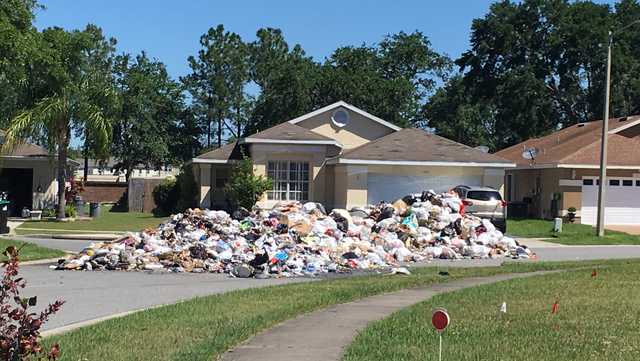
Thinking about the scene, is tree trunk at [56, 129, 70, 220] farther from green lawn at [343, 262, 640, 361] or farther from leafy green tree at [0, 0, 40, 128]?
green lawn at [343, 262, 640, 361]

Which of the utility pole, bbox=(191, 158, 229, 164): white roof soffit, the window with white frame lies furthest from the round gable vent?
the utility pole

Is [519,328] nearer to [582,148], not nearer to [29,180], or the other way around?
[582,148]

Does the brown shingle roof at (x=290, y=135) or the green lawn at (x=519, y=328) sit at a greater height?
the brown shingle roof at (x=290, y=135)

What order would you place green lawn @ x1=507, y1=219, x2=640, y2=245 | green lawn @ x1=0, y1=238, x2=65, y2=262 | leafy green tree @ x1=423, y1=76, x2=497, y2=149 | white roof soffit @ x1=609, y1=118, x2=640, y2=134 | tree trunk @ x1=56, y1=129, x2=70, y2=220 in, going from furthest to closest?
leafy green tree @ x1=423, y1=76, x2=497, y2=149 < white roof soffit @ x1=609, y1=118, x2=640, y2=134 < tree trunk @ x1=56, y1=129, x2=70, y2=220 < green lawn @ x1=507, y1=219, x2=640, y2=245 < green lawn @ x1=0, y1=238, x2=65, y2=262

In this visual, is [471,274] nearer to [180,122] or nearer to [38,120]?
[38,120]

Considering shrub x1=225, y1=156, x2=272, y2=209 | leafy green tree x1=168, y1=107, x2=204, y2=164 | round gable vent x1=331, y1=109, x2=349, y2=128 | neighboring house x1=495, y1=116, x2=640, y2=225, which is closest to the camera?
shrub x1=225, y1=156, x2=272, y2=209

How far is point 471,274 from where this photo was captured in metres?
18.0

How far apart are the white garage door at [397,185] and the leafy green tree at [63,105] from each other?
12.0 m

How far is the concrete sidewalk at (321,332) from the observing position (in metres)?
8.66

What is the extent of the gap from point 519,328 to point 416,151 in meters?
26.4

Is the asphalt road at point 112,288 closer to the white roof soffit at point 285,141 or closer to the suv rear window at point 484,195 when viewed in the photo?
the suv rear window at point 484,195

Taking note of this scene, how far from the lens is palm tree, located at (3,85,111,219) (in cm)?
3516

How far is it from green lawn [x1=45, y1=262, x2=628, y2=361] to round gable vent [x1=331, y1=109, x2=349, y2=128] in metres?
24.1

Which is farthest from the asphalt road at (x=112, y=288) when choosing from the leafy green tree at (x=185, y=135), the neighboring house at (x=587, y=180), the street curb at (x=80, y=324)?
the leafy green tree at (x=185, y=135)
